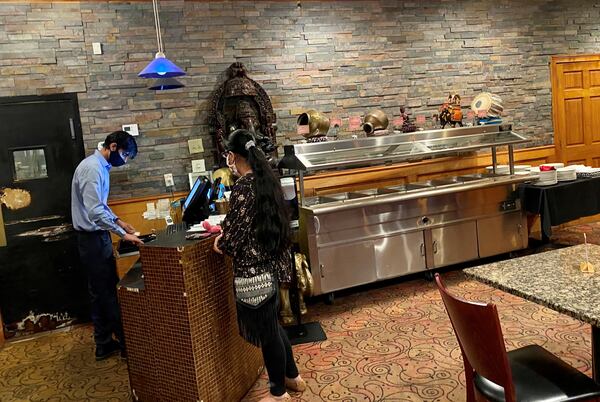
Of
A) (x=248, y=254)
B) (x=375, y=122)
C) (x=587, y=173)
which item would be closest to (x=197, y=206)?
(x=248, y=254)

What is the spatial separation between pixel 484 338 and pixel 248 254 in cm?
122

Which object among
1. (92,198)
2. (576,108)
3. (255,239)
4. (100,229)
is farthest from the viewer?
(576,108)

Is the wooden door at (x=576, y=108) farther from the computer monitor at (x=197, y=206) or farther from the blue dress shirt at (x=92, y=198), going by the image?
the blue dress shirt at (x=92, y=198)

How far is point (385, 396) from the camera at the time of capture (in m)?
2.76

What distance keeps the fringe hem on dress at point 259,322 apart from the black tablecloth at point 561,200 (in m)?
3.25

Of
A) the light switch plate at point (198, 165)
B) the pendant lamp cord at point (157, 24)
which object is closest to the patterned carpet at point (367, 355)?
the light switch plate at point (198, 165)

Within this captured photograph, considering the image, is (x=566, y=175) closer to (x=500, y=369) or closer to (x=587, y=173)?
(x=587, y=173)

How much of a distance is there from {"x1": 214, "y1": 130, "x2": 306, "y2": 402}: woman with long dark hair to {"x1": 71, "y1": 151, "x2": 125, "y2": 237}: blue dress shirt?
1.31m

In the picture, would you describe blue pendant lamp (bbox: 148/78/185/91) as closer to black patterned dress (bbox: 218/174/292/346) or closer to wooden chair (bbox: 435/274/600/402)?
black patterned dress (bbox: 218/174/292/346)

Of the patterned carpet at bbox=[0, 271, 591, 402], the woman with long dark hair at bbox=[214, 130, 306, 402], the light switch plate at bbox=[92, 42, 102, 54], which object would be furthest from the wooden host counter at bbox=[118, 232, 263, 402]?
the light switch plate at bbox=[92, 42, 102, 54]

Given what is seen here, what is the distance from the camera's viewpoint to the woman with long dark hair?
2410 mm

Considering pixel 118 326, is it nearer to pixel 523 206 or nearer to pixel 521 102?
pixel 523 206

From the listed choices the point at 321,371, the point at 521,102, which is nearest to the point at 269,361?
the point at 321,371

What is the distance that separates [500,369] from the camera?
1569 mm
